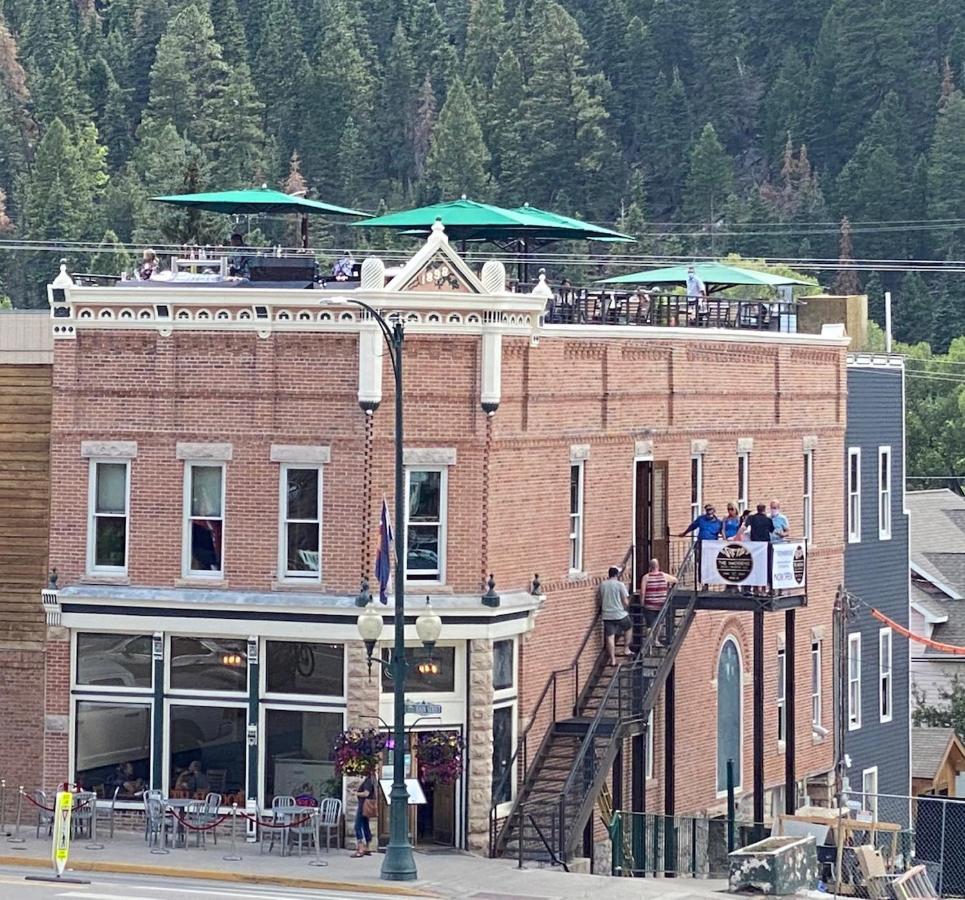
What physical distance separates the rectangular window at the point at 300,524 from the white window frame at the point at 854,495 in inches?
624

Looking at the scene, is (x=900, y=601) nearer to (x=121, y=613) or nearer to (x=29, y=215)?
(x=121, y=613)

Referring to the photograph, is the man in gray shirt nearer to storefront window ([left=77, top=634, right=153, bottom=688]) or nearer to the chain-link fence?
the chain-link fence

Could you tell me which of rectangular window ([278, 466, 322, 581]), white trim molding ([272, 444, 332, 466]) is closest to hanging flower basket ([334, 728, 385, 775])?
rectangular window ([278, 466, 322, 581])

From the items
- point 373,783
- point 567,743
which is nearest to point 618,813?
point 567,743

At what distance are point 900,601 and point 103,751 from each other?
21.1 meters

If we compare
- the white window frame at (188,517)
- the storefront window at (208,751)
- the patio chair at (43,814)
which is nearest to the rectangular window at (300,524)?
the white window frame at (188,517)

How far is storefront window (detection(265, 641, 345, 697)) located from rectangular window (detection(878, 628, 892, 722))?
18.2 meters

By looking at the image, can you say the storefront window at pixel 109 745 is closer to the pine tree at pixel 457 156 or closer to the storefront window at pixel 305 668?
the storefront window at pixel 305 668

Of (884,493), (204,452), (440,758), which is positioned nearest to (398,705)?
(440,758)

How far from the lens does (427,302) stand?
33.6 metres

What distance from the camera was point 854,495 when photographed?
47.2 metres

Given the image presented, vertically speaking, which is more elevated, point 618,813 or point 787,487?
point 787,487

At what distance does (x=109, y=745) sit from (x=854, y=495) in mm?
18237

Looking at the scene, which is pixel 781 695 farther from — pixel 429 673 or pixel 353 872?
pixel 353 872
